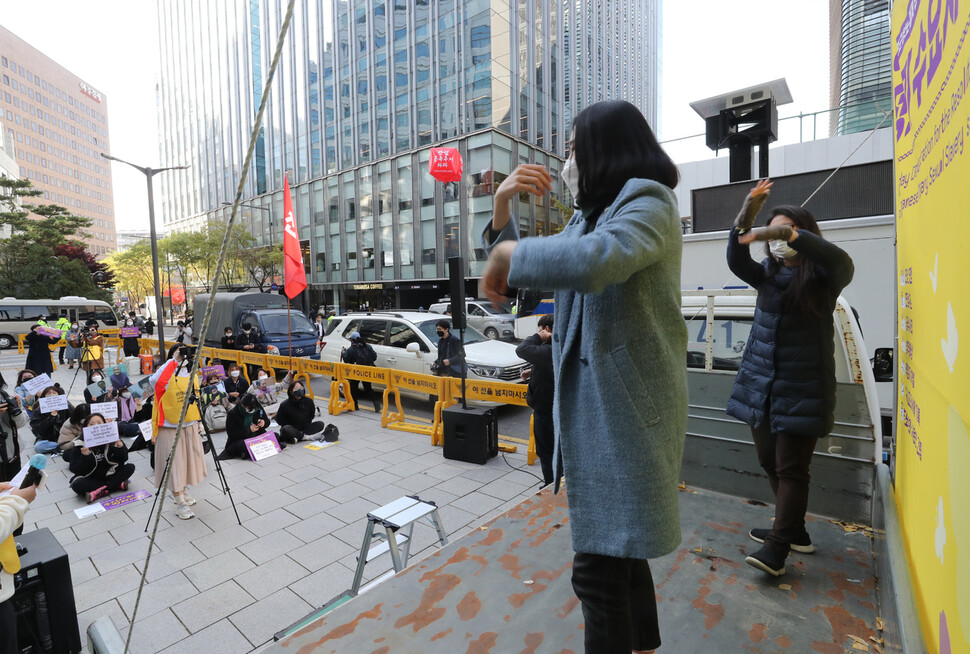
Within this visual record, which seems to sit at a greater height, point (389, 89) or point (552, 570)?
point (389, 89)

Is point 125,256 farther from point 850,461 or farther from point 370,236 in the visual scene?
point 850,461

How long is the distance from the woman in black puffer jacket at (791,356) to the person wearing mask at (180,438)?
16.6 feet

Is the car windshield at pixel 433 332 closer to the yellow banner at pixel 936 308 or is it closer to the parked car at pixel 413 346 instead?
the parked car at pixel 413 346

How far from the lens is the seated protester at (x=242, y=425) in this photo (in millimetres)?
6875

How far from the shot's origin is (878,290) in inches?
217

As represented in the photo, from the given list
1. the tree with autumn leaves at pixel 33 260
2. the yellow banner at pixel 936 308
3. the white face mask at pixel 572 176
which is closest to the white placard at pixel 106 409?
the white face mask at pixel 572 176

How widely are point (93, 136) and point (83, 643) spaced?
135 m

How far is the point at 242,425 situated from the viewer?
711 centimetres

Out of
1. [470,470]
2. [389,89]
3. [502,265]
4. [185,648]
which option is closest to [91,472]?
[185,648]

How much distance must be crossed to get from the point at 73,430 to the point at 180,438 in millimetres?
2273

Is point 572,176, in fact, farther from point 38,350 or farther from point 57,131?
point 57,131

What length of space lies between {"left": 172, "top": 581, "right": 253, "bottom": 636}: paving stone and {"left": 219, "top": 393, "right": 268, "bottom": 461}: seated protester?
3.45 metres

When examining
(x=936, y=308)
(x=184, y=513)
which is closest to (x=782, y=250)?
(x=936, y=308)

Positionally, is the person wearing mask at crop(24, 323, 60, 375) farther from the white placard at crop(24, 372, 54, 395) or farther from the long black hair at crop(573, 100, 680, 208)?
the long black hair at crop(573, 100, 680, 208)
